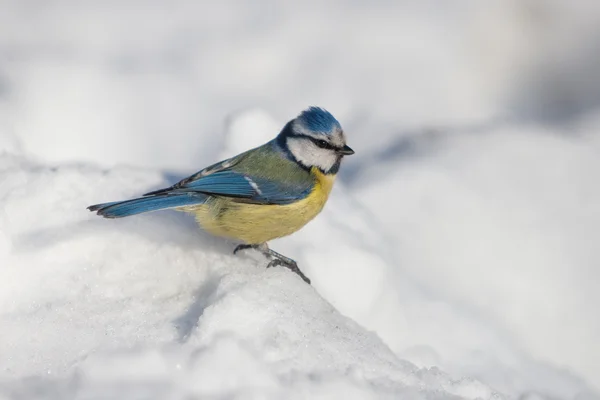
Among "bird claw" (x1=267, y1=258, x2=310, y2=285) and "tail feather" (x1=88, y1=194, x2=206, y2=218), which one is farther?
"bird claw" (x1=267, y1=258, x2=310, y2=285)

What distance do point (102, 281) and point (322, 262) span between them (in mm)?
1025

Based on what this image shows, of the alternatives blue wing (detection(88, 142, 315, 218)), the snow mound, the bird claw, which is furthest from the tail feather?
the bird claw

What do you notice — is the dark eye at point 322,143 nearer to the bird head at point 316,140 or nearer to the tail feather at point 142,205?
the bird head at point 316,140

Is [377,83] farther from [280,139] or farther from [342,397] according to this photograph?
[342,397]

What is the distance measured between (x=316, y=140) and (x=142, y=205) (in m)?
0.79

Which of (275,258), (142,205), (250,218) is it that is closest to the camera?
(142,205)

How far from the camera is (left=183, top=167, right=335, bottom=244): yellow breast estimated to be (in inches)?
117

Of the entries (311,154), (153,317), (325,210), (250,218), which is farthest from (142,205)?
(325,210)

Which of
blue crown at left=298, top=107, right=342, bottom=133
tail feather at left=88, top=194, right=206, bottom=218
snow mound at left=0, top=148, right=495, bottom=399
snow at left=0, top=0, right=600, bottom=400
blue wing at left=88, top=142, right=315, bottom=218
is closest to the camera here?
snow mound at left=0, top=148, right=495, bottom=399

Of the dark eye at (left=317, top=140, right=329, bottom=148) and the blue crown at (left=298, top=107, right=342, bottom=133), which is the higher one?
the blue crown at (left=298, top=107, right=342, bottom=133)

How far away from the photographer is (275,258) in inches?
123

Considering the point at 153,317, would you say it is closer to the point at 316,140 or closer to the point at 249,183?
the point at 249,183

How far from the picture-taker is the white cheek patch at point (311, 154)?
3221 millimetres

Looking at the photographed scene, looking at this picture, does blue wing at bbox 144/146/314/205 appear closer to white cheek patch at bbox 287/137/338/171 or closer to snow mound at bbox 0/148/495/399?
white cheek patch at bbox 287/137/338/171
